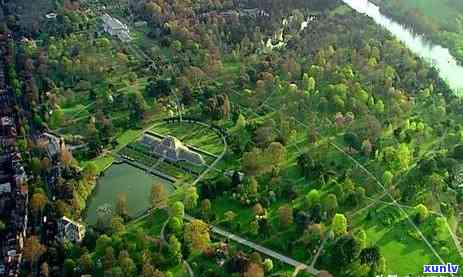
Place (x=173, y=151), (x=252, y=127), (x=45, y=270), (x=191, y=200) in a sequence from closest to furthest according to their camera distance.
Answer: (x=45, y=270), (x=191, y=200), (x=173, y=151), (x=252, y=127)

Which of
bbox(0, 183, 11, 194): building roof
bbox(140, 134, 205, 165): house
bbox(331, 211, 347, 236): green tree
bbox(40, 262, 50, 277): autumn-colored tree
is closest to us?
bbox(40, 262, 50, 277): autumn-colored tree

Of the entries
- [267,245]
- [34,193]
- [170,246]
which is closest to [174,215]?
[170,246]

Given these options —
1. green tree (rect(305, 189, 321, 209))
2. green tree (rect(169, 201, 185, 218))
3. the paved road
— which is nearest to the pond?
green tree (rect(169, 201, 185, 218))

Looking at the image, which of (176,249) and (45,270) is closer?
(45,270)

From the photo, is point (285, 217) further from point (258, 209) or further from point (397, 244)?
point (397, 244)

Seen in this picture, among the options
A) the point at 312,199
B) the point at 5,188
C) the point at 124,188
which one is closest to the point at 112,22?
the point at 124,188

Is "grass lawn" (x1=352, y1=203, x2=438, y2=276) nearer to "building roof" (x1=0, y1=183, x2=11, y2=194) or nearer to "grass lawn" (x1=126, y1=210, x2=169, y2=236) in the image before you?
"grass lawn" (x1=126, y1=210, x2=169, y2=236)

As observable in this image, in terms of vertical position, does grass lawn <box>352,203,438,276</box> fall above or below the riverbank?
below

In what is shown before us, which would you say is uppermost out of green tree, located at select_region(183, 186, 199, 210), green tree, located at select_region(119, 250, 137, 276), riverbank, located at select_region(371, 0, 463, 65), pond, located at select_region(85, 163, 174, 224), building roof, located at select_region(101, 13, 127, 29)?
riverbank, located at select_region(371, 0, 463, 65)
